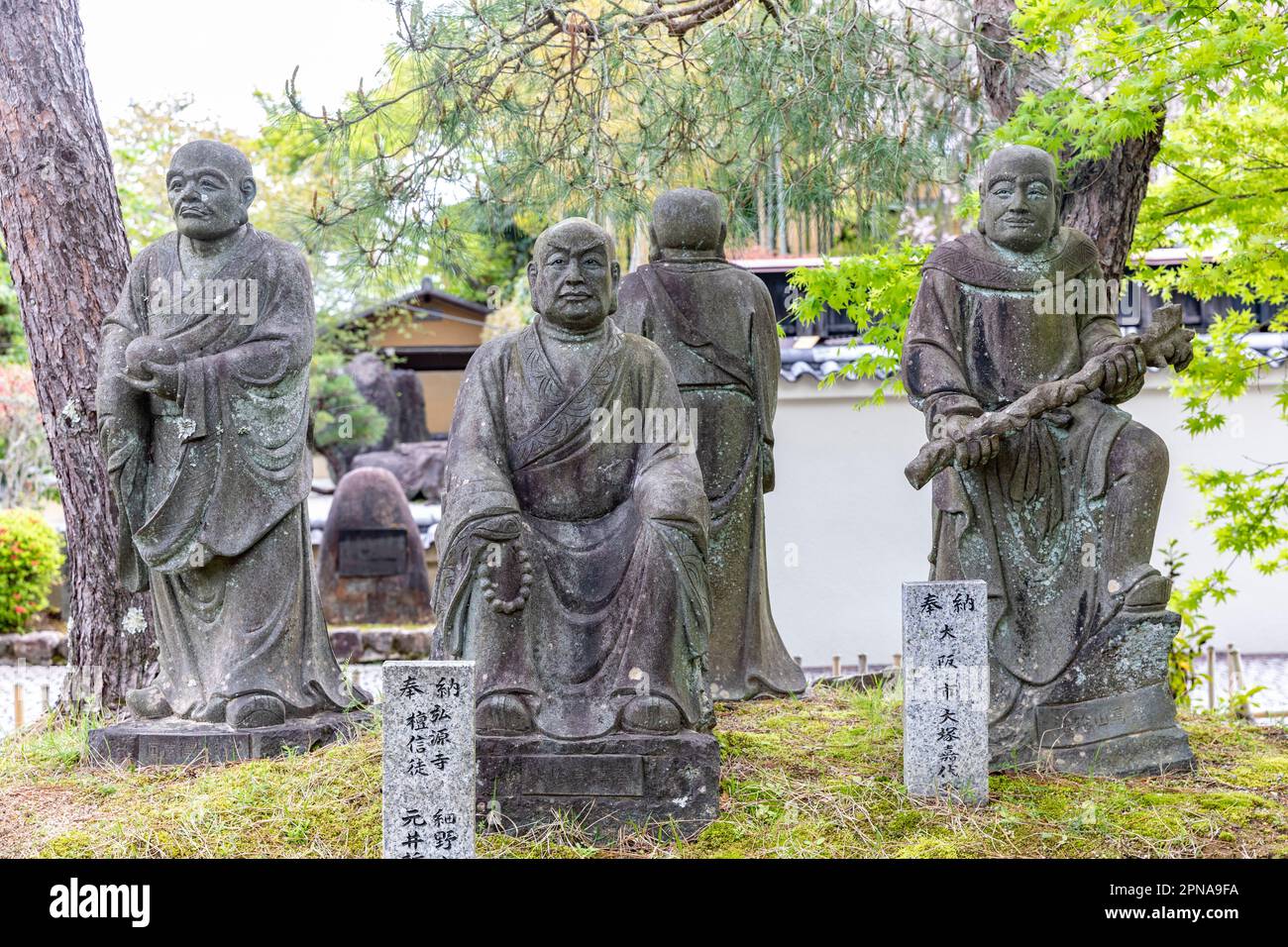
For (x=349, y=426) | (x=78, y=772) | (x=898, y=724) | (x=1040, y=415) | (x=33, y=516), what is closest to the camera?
(x=1040, y=415)

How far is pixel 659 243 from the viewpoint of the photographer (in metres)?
7.54

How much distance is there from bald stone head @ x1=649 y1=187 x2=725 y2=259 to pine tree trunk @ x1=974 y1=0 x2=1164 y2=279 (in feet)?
6.11

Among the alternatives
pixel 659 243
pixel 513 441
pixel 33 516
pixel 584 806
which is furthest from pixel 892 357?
pixel 33 516

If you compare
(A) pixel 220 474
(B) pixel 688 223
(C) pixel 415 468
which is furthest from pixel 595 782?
(C) pixel 415 468

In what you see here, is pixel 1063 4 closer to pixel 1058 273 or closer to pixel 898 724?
pixel 1058 273

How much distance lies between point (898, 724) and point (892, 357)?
8.17 ft

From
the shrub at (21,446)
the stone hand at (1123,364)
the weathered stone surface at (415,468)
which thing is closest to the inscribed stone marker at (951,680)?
the stone hand at (1123,364)

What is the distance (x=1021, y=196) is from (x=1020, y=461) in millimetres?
1148

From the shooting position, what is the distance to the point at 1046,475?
597 centimetres

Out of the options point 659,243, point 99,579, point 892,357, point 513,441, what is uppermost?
point 659,243

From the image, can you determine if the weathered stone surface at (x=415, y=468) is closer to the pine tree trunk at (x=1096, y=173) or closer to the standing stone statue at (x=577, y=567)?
the pine tree trunk at (x=1096, y=173)

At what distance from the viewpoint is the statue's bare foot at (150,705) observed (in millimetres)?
6422

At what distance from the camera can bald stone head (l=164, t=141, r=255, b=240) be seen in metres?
6.33

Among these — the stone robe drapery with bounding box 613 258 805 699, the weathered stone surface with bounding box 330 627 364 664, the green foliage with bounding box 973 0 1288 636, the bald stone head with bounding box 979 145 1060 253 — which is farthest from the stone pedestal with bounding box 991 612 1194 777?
the weathered stone surface with bounding box 330 627 364 664
